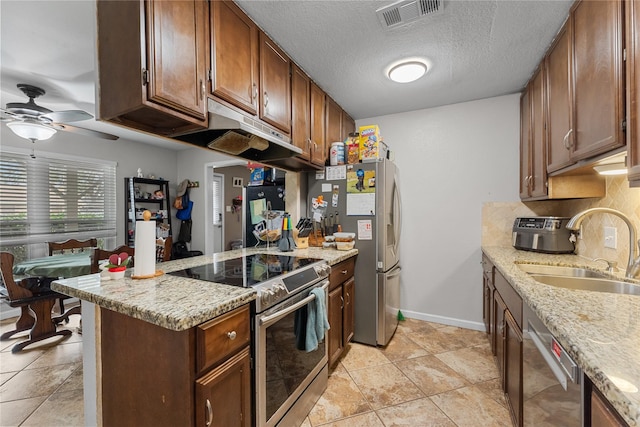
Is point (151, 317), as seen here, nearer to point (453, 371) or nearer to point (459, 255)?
point (453, 371)

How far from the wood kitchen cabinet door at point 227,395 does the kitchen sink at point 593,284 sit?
1.68m

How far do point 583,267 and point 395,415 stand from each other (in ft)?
4.60

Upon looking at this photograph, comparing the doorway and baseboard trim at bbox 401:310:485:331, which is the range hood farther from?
the doorway

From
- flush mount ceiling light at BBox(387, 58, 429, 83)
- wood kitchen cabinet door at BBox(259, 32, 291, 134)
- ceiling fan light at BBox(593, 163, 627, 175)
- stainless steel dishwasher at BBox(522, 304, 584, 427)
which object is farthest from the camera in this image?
flush mount ceiling light at BBox(387, 58, 429, 83)

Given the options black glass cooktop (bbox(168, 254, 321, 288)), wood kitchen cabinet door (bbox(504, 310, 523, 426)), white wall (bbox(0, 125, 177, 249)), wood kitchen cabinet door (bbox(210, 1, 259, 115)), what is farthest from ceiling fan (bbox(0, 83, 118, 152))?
wood kitchen cabinet door (bbox(504, 310, 523, 426))

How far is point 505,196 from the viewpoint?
2.59m

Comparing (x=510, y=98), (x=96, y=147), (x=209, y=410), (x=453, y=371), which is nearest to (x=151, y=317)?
(x=209, y=410)

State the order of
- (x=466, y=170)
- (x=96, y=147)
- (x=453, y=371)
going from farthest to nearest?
(x=96, y=147) < (x=466, y=170) < (x=453, y=371)

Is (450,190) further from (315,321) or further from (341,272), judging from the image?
(315,321)

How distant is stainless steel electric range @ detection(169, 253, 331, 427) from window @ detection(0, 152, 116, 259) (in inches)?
126

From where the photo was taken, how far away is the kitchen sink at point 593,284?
1.19m

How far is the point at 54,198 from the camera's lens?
11.2 feet

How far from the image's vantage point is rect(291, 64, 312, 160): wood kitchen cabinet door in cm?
205

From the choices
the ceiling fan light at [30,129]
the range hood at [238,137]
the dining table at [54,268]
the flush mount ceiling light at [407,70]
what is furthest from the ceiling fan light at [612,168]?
the ceiling fan light at [30,129]
